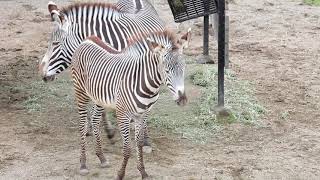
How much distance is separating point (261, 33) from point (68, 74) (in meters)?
4.04

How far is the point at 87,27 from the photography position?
6660 mm

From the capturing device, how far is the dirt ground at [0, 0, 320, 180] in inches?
238

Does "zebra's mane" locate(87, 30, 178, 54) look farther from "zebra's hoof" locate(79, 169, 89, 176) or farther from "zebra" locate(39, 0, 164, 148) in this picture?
"zebra's hoof" locate(79, 169, 89, 176)

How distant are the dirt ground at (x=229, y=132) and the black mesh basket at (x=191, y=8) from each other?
4.45 feet

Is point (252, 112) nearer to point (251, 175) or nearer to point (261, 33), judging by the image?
point (251, 175)

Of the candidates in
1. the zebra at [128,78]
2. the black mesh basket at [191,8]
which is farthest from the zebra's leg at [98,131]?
the black mesh basket at [191,8]

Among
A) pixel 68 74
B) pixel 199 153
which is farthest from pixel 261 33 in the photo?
pixel 199 153

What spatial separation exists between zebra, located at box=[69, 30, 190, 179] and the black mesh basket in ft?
6.96

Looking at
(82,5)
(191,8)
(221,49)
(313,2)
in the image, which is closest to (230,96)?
(221,49)

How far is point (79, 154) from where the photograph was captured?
6.42 m

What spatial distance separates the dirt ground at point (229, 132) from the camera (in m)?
6.05

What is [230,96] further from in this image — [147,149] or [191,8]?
[147,149]

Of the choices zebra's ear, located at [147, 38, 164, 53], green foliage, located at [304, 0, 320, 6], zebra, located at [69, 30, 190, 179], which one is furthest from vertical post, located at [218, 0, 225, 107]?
green foliage, located at [304, 0, 320, 6]

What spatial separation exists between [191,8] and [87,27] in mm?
1809
